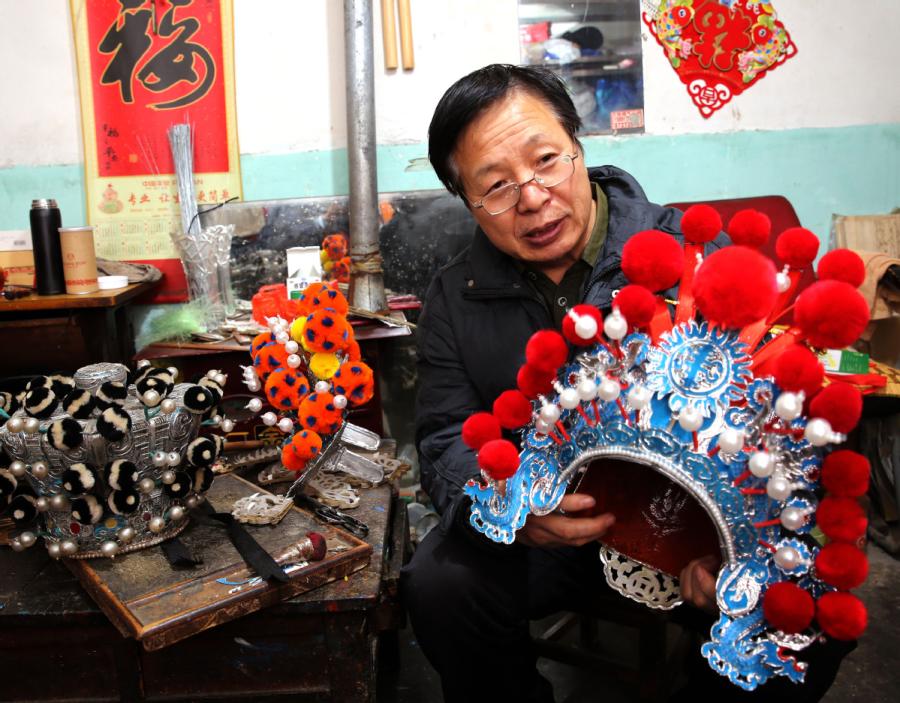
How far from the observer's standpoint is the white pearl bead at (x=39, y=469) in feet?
4.50

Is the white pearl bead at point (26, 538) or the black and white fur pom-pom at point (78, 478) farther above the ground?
the black and white fur pom-pom at point (78, 478)

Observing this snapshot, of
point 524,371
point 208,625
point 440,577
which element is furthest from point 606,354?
point 208,625

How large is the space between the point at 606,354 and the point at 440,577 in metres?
0.65

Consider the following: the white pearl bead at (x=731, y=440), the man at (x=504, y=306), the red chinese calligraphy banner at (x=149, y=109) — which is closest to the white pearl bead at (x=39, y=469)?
the man at (x=504, y=306)

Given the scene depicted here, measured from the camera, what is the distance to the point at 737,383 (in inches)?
38.1

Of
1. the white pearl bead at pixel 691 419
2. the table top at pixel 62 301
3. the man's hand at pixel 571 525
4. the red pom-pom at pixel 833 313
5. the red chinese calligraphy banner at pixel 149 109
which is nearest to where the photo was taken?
the red pom-pom at pixel 833 313

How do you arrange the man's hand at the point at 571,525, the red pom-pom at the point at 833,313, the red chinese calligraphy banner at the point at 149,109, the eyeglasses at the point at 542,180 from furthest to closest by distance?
the red chinese calligraphy banner at the point at 149,109 → the eyeglasses at the point at 542,180 → the man's hand at the point at 571,525 → the red pom-pom at the point at 833,313

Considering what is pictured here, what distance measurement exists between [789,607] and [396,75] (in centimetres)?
235

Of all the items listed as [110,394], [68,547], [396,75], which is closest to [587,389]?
[110,394]

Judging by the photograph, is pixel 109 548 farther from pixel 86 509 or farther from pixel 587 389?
pixel 587 389

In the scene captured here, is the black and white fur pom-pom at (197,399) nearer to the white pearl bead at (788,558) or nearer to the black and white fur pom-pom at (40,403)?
the black and white fur pom-pom at (40,403)

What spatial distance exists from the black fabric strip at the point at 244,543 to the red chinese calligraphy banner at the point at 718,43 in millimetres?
2277

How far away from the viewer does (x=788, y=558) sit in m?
0.97

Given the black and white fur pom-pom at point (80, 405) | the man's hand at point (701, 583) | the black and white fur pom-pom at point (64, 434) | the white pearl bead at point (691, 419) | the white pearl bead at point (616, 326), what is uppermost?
the white pearl bead at point (616, 326)
